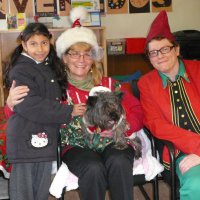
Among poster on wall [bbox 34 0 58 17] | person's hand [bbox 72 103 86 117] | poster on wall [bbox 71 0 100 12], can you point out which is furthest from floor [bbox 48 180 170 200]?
poster on wall [bbox 34 0 58 17]

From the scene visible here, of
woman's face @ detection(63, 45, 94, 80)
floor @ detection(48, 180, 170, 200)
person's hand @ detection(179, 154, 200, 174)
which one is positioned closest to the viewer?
person's hand @ detection(179, 154, 200, 174)

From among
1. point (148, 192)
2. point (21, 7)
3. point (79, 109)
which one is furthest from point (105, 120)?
point (21, 7)

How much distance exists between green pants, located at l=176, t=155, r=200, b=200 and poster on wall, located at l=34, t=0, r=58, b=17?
3772 millimetres

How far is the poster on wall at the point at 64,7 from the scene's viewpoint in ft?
16.0

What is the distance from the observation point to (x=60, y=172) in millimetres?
1897

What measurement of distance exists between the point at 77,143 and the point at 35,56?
62 cm

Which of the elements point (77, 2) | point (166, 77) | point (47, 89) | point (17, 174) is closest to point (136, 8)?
point (77, 2)

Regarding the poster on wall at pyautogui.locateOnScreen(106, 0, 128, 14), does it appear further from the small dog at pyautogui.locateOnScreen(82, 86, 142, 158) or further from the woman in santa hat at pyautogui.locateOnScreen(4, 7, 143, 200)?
the small dog at pyautogui.locateOnScreen(82, 86, 142, 158)

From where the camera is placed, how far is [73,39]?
7.22 ft

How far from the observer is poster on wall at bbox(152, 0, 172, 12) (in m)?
5.06

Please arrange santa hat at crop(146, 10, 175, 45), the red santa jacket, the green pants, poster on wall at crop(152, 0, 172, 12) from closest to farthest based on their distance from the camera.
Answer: the green pants < the red santa jacket < santa hat at crop(146, 10, 175, 45) < poster on wall at crop(152, 0, 172, 12)

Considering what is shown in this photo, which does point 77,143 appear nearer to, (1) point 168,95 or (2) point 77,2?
(1) point 168,95

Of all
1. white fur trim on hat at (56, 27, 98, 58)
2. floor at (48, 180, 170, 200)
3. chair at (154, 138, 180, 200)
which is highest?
white fur trim on hat at (56, 27, 98, 58)

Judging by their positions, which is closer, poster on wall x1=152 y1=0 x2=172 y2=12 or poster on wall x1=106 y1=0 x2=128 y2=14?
poster on wall x1=106 y1=0 x2=128 y2=14
